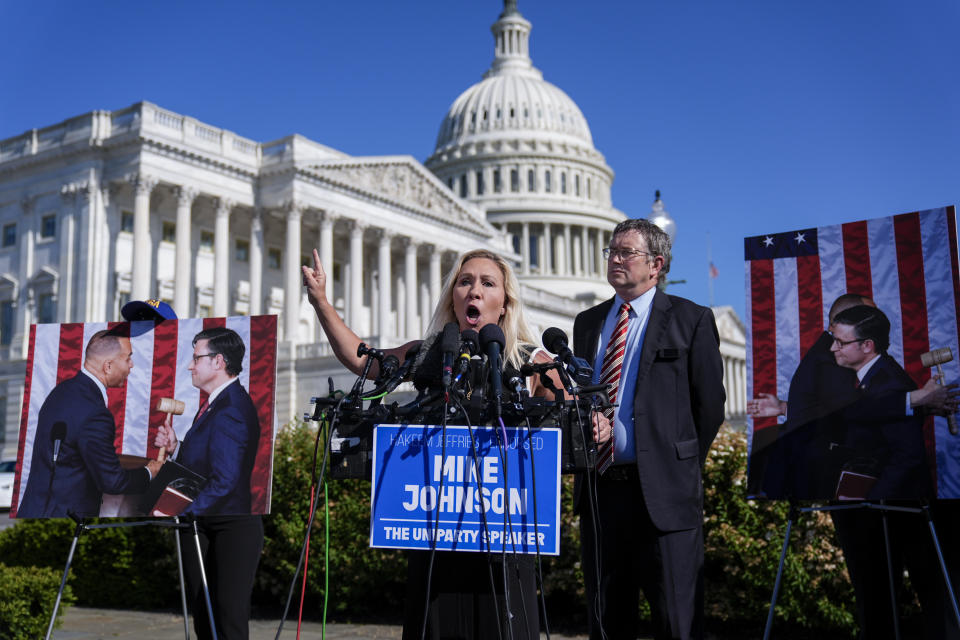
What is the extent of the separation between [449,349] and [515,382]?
0.32 m

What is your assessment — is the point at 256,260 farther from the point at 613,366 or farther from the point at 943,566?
the point at 943,566

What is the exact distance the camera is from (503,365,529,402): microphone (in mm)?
4062

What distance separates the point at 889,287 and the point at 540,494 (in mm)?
3113

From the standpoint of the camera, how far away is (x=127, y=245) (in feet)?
153

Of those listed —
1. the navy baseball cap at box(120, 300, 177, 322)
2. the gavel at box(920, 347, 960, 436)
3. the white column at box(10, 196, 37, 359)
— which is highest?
the white column at box(10, 196, 37, 359)

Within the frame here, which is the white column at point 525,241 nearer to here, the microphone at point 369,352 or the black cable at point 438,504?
the microphone at point 369,352

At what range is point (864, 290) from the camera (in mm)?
5984

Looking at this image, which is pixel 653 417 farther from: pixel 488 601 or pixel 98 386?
pixel 98 386

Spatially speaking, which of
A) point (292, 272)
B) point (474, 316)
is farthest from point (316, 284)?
point (292, 272)

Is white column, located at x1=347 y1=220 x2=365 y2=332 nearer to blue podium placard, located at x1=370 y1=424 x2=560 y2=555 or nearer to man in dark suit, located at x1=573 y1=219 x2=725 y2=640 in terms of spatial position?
man in dark suit, located at x1=573 y1=219 x2=725 y2=640

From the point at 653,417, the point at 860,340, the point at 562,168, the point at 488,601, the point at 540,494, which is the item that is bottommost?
the point at 488,601

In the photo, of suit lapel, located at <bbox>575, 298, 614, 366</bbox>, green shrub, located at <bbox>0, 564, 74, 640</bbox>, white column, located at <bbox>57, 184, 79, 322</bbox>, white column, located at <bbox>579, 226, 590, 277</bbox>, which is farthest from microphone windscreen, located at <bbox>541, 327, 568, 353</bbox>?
white column, located at <bbox>579, 226, 590, 277</bbox>

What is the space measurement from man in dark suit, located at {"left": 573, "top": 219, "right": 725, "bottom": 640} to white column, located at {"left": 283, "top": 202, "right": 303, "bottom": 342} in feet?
148

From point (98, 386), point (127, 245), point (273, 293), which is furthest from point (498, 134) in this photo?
point (98, 386)
